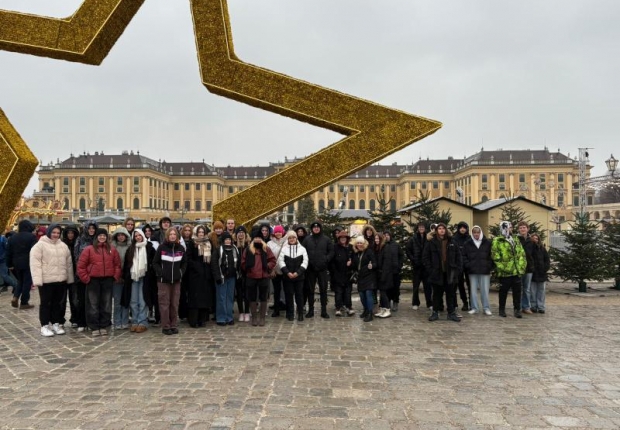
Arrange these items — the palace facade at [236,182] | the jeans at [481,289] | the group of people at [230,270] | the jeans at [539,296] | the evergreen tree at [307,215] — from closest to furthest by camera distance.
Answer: the group of people at [230,270], the jeans at [481,289], the jeans at [539,296], the evergreen tree at [307,215], the palace facade at [236,182]

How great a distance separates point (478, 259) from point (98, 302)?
638cm

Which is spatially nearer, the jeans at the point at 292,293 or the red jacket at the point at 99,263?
the red jacket at the point at 99,263

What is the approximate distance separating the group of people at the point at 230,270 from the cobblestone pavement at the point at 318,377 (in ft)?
1.59

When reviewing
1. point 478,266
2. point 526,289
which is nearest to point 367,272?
point 478,266

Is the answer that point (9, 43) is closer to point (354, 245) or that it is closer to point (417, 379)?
point (354, 245)

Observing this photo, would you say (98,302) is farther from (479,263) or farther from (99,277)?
(479,263)

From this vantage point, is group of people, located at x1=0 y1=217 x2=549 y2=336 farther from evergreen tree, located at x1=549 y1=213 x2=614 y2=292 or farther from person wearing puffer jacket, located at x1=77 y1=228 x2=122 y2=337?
evergreen tree, located at x1=549 y1=213 x2=614 y2=292

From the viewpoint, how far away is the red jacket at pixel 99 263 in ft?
21.9

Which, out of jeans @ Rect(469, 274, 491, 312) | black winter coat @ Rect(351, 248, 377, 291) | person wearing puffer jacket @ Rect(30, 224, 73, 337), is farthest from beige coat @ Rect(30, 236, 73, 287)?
jeans @ Rect(469, 274, 491, 312)

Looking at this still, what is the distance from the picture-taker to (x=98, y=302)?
22.6 ft

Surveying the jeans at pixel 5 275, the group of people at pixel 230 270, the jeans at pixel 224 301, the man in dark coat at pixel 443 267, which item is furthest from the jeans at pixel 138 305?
the jeans at pixel 5 275

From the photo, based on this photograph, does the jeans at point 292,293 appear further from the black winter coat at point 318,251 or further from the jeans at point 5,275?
the jeans at point 5,275

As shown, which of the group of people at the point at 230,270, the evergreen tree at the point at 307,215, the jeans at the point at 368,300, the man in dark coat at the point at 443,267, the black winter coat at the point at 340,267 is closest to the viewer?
the group of people at the point at 230,270

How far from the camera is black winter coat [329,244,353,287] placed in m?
8.18
